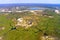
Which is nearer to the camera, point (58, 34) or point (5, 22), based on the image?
point (58, 34)

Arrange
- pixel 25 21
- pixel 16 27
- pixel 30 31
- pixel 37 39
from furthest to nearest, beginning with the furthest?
1. pixel 25 21
2. pixel 16 27
3. pixel 30 31
4. pixel 37 39

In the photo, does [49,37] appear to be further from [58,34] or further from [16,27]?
[16,27]

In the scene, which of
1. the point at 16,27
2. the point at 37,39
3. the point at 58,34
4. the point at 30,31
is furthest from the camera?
the point at 16,27

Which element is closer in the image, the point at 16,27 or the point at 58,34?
the point at 58,34

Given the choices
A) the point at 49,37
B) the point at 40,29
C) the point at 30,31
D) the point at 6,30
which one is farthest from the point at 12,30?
the point at 49,37

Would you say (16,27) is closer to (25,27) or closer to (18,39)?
(25,27)

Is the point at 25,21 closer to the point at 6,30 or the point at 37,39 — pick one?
the point at 6,30

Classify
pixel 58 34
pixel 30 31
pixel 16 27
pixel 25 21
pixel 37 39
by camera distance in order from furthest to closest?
pixel 25 21
pixel 16 27
pixel 30 31
pixel 58 34
pixel 37 39

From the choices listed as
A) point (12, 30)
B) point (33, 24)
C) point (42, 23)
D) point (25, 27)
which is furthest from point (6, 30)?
point (42, 23)
